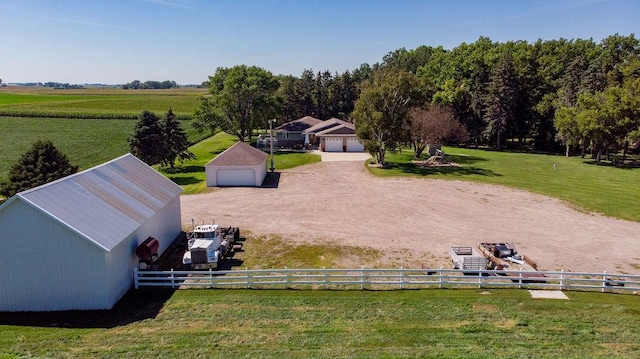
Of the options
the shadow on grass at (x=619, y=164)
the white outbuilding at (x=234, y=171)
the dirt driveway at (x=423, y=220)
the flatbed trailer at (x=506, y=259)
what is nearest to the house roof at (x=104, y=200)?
the dirt driveway at (x=423, y=220)

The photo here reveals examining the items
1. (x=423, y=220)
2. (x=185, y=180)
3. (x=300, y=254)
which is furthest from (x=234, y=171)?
(x=300, y=254)

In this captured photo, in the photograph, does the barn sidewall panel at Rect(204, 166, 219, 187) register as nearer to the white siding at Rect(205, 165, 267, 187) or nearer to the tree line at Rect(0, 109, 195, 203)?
the white siding at Rect(205, 165, 267, 187)

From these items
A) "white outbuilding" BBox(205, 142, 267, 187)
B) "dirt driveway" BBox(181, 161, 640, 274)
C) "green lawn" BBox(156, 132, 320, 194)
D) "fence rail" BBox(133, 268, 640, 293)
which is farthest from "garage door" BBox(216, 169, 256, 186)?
"fence rail" BBox(133, 268, 640, 293)

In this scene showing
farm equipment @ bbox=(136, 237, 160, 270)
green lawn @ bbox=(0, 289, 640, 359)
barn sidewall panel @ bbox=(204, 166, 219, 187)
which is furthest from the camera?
barn sidewall panel @ bbox=(204, 166, 219, 187)

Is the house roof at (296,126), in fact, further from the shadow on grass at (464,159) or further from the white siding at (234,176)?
the white siding at (234,176)

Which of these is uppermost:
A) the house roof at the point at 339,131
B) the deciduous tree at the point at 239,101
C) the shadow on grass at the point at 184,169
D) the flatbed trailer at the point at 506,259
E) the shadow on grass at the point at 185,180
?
the deciduous tree at the point at 239,101

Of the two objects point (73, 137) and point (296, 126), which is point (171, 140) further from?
point (73, 137)
